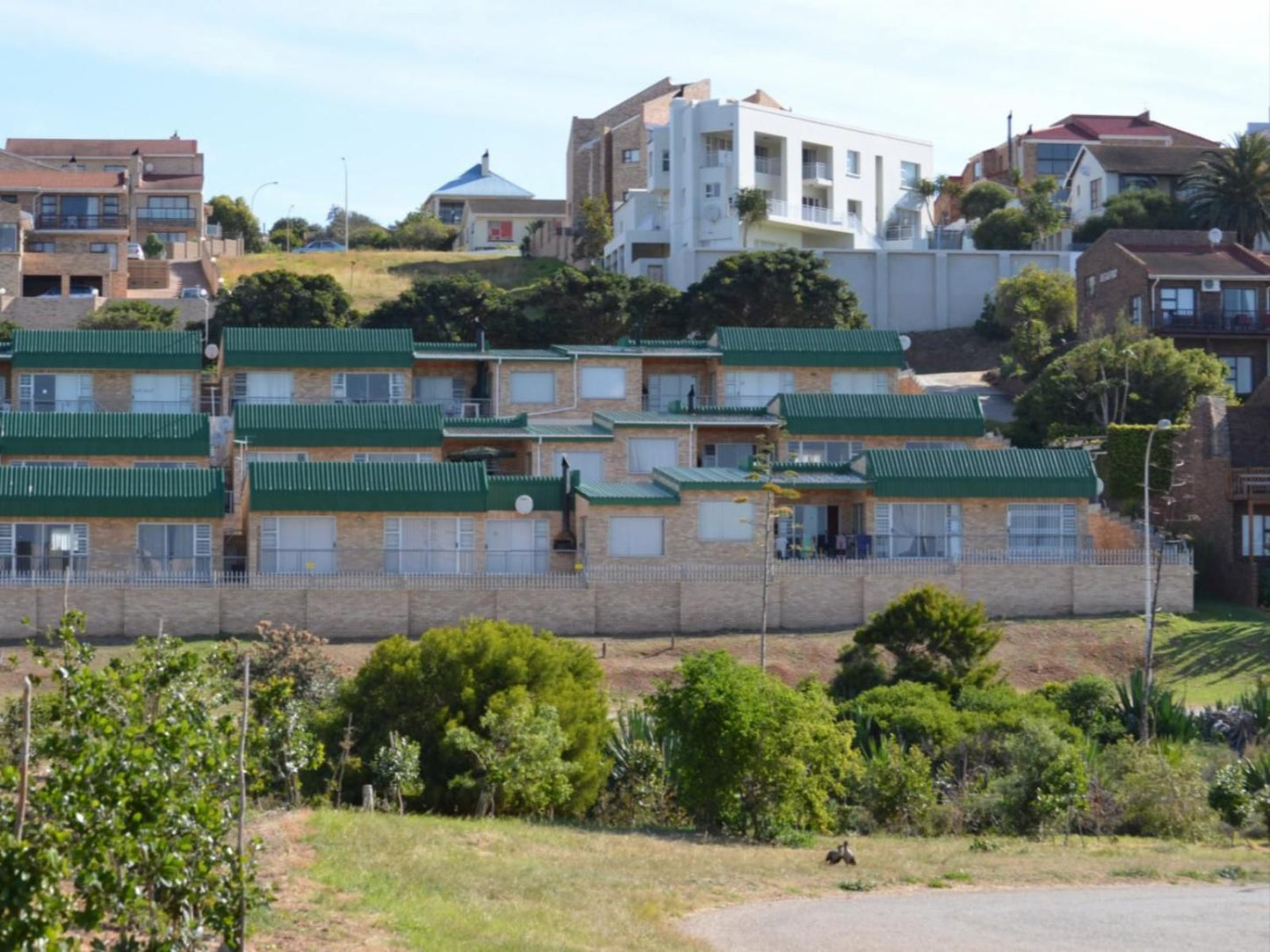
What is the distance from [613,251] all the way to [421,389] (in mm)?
33793

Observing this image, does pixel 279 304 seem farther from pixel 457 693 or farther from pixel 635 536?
pixel 457 693

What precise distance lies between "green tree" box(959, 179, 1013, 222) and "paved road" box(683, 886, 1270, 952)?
276ft

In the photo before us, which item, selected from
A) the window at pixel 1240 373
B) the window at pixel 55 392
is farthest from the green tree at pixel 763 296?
the window at pixel 55 392

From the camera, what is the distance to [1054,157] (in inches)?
4899

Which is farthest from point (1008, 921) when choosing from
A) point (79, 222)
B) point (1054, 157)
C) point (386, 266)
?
point (1054, 157)

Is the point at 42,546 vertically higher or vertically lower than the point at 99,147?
lower

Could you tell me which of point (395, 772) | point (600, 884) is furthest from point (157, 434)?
point (600, 884)

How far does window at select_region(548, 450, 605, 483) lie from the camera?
65812mm

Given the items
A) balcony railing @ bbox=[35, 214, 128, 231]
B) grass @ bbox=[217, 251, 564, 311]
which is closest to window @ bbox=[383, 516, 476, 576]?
grass @ bbox=[217, 251, 564, 311]

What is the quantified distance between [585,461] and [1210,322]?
29.7 m

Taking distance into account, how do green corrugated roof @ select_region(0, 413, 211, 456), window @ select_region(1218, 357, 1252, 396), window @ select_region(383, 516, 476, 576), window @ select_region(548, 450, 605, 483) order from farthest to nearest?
window @ select_region(1218, 357, 1252, 396), window @ select_region(548, 450, 605, 483), green corrugated roof @ select_region(0, 413, 211, 456), window @ select_region(383, 516, 476, 576)

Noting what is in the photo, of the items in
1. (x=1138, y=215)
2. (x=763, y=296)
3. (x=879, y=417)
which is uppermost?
(x=1138, y=215)

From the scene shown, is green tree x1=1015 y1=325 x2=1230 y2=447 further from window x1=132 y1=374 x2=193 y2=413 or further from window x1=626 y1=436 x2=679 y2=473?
window x1=132 y1=374 x2=193 y2=413

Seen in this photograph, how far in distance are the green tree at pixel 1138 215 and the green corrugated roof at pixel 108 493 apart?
56388 mm
